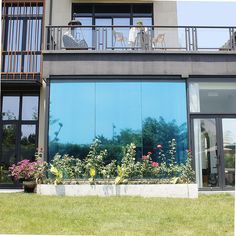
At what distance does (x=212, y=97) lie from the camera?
32.8 ft

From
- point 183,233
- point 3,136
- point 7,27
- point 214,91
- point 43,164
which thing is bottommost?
point 183,233

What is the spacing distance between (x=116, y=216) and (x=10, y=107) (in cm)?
708

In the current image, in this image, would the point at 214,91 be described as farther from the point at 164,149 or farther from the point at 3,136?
the point at 3,136

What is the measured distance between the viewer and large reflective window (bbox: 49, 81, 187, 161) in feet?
31.9

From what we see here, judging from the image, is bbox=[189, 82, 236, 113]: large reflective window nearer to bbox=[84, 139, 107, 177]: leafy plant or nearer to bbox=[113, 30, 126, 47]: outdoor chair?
bbox=[113, 30, 126, 47]: outdoor chair

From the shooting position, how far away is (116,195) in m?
8.70

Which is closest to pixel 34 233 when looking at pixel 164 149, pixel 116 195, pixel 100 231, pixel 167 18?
pixel 100 231

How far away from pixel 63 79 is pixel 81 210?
15.4 feet

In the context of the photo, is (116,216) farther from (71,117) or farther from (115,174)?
(71,117)

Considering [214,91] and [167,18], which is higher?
[167,18]

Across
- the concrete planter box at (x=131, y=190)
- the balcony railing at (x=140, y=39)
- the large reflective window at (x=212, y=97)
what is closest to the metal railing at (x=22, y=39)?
the balcony railing at (x=140, y=39)

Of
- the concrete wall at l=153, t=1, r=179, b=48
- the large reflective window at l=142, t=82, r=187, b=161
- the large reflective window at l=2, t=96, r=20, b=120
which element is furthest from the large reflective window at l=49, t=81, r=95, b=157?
the concrete wall at l=153, t=1, r=179, b=48

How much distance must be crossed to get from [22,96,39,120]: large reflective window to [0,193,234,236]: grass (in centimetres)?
403

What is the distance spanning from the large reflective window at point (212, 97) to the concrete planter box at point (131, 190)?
2.50m
